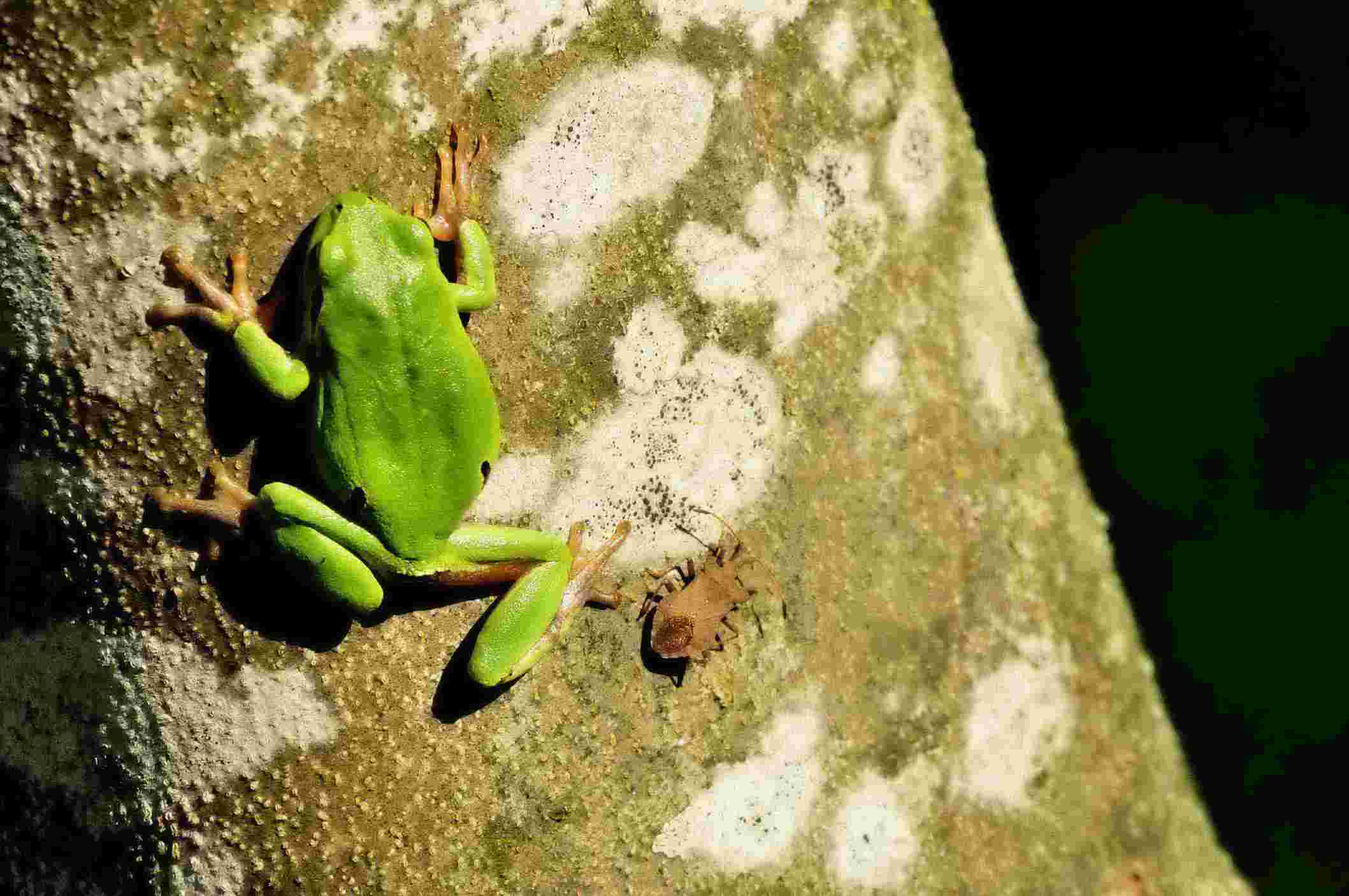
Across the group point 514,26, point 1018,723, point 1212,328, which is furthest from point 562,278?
point 1212,328

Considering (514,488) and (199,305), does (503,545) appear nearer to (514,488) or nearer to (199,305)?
(514,488)

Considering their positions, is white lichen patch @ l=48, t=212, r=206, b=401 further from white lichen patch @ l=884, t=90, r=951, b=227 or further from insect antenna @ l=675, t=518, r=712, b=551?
white lichen patch @ l=884, t=90, r=951, b=227

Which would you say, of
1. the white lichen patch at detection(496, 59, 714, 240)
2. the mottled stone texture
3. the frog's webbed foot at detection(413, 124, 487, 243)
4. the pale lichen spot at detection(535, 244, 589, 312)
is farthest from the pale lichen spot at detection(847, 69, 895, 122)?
the frog's webbed foot at detection(413, 124, 487, 243)

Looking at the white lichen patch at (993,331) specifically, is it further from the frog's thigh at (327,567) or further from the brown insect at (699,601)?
the frog's thigh at (327,567)

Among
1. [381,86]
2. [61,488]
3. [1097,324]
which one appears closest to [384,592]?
[61,488]

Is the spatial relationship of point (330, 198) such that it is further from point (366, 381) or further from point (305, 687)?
point (305, 687)

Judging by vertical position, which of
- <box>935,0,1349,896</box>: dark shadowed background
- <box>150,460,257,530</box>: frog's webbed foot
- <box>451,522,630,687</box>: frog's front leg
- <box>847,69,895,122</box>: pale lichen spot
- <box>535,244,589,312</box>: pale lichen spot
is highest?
<box>847,69,895,122</box>: pale lichen spot

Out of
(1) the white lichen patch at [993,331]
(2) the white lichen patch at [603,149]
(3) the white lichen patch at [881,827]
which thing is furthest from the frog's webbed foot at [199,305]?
(1) the white lichen patch at [993,331]
